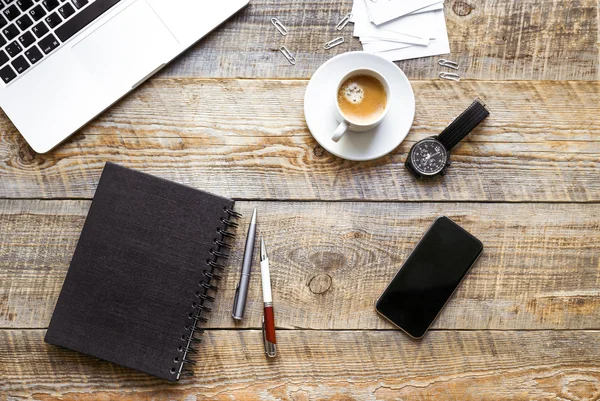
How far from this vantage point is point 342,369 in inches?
47.5

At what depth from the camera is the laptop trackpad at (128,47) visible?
1.16 metres

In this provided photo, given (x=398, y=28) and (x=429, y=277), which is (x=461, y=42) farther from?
(x=429, y=277)

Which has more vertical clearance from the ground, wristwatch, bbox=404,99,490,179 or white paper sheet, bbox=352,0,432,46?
white paper sheet, bbox=352,0,432,46

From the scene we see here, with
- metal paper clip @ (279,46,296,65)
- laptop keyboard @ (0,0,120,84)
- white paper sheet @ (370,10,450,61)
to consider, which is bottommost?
white paper sheet @ (370,10,450,61)

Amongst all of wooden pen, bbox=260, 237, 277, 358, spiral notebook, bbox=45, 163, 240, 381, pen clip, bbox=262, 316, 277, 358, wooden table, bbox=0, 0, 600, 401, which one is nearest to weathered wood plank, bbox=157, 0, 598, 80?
wooden table, bbox=0, 0, 600, 401

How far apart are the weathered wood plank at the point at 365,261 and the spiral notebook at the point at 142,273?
54 mm

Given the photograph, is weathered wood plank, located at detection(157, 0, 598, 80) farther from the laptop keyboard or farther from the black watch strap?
the laptop keyboard

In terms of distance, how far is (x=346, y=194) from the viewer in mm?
1220

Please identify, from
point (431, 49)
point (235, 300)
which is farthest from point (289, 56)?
point (235, 300)

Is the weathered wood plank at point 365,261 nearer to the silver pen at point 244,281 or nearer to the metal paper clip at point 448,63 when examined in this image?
the silver pen at point 244,281

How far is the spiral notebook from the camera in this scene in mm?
1163

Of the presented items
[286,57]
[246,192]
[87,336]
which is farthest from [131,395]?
[286,57]

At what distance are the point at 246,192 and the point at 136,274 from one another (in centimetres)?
29

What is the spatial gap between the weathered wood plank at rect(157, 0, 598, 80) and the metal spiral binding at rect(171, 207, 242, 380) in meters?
0.34
